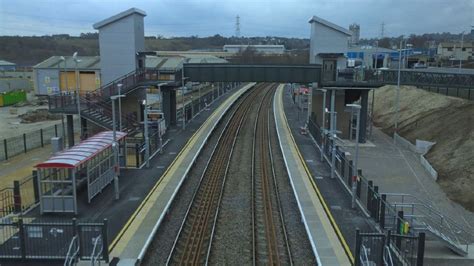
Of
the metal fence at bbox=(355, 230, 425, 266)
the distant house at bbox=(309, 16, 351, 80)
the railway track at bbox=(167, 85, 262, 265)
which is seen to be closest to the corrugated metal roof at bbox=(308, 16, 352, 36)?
the distant house at bbox=(309, 16, 351, 80)

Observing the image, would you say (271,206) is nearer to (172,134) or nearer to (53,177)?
(53,177)

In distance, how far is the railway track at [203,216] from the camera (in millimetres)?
15952

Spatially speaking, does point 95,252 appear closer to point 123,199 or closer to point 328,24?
point 123,199

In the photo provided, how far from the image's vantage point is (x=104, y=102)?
1286 inches

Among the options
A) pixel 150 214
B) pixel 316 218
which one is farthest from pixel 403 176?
pixel 150 214

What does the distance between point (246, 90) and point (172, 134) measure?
4879cm

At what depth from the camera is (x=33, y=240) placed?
15.1 m

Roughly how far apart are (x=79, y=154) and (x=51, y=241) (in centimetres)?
600

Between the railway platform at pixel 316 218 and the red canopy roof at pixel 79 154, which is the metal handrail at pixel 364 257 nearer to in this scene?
the railway platform at pixel 316 218

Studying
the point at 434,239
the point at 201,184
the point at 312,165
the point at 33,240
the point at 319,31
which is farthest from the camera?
the point at 319,31

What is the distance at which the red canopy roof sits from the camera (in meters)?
19.0

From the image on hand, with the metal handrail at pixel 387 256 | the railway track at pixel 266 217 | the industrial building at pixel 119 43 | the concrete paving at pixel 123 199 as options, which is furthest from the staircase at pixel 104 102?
the metal handrail at pixel 387 256

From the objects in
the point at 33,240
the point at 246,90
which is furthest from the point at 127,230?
the point at 246,90

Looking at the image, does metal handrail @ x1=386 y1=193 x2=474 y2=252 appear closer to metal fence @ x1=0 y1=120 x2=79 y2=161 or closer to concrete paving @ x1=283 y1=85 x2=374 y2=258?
concrete paving @ x1=283 y1=85 x2=374 y2=258
